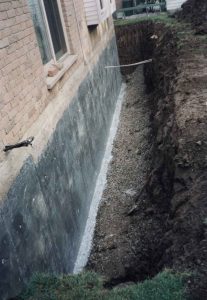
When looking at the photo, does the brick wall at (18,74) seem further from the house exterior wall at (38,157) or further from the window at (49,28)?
the window at (49,28)

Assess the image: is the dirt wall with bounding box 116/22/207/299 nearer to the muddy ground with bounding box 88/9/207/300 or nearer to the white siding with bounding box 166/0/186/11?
the muddy ground with bounding box 88/9/207/300

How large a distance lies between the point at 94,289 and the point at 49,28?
15.8ft

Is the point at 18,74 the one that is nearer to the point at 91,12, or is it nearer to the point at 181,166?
the point at 181,166

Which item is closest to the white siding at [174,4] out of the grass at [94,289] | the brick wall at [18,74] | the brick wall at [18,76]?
the brick wall at [18,76]

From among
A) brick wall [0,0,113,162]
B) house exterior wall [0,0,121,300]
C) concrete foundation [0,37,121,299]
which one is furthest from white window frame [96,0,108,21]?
Answer: brick wall [0,0,113,162]

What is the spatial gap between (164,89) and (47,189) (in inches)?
209

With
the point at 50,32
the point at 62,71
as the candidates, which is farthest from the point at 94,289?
the point at 50,32

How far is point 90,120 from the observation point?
28.4ft

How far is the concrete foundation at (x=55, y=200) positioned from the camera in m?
3.90

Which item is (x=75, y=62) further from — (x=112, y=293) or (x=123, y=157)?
(x=112, y=293)

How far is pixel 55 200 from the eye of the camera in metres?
5.54

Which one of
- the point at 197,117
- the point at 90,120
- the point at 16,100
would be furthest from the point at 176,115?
the point at 16,100

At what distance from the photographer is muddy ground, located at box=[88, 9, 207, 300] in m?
4.36

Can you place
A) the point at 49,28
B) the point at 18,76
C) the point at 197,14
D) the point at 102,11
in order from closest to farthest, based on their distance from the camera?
the point at 18,76
the point at 49,28
the point at 102,11
the point at 197,14
